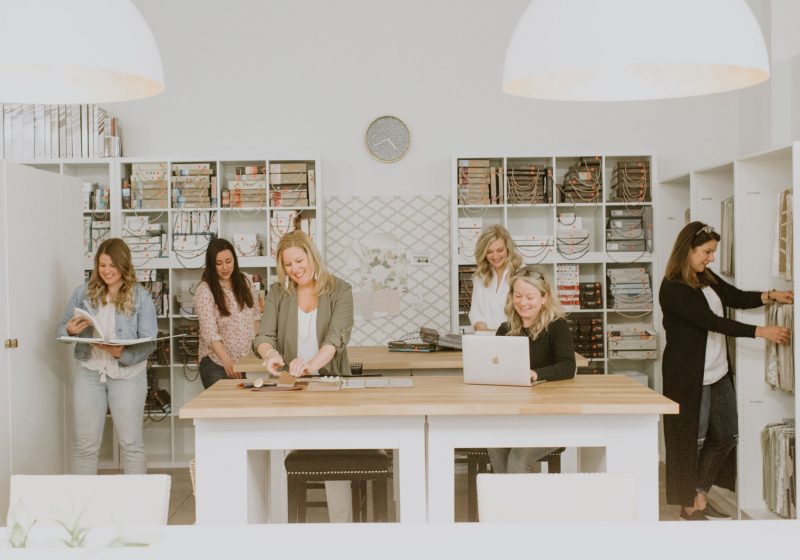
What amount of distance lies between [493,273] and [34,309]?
2.70 m

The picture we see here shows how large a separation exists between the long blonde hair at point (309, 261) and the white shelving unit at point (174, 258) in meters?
2.22

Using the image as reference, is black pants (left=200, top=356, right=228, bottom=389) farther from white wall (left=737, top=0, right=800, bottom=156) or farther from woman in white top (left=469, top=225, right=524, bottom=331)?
white wall (left=737, top=0, right=800, bottom=156)

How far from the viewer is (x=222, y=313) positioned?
5352 millimetres

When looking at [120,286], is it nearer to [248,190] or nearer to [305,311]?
[305,311]

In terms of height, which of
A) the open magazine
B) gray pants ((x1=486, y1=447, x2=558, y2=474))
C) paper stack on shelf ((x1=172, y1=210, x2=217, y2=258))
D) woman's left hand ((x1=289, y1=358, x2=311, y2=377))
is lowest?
gray pants ((x1=486, y1=447, x2=558, y2=474))

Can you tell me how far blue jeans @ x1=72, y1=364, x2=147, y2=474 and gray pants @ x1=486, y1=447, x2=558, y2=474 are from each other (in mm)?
2090

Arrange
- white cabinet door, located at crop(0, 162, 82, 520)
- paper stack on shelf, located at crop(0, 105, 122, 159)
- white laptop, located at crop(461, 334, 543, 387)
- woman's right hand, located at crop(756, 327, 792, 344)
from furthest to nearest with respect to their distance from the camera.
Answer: paper stack on shelf, located at crop(0, 105, 122, 159)
white cabinet door, located at crop(0, 162, 82, 520)
woman's right hand, located at crop(756, 327, 792, 344)
white laptop, located at crop(461, 334, 543, 387)

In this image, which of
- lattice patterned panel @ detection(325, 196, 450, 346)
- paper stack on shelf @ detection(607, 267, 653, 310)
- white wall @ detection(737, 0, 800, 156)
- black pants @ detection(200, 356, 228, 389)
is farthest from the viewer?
lattice patterned panel @ detection(325, 196, 450, 346)

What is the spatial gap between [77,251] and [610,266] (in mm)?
3799

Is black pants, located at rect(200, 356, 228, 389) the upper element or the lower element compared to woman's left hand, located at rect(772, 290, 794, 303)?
lower

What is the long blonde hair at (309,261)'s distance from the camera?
4012mm

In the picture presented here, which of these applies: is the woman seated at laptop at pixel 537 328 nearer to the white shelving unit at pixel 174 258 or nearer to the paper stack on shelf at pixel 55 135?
the white shelving unit at pixel 174 258

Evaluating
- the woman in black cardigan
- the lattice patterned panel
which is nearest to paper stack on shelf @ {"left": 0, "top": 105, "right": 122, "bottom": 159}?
the lattice patterned panel

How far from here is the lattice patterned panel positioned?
6.58 m
